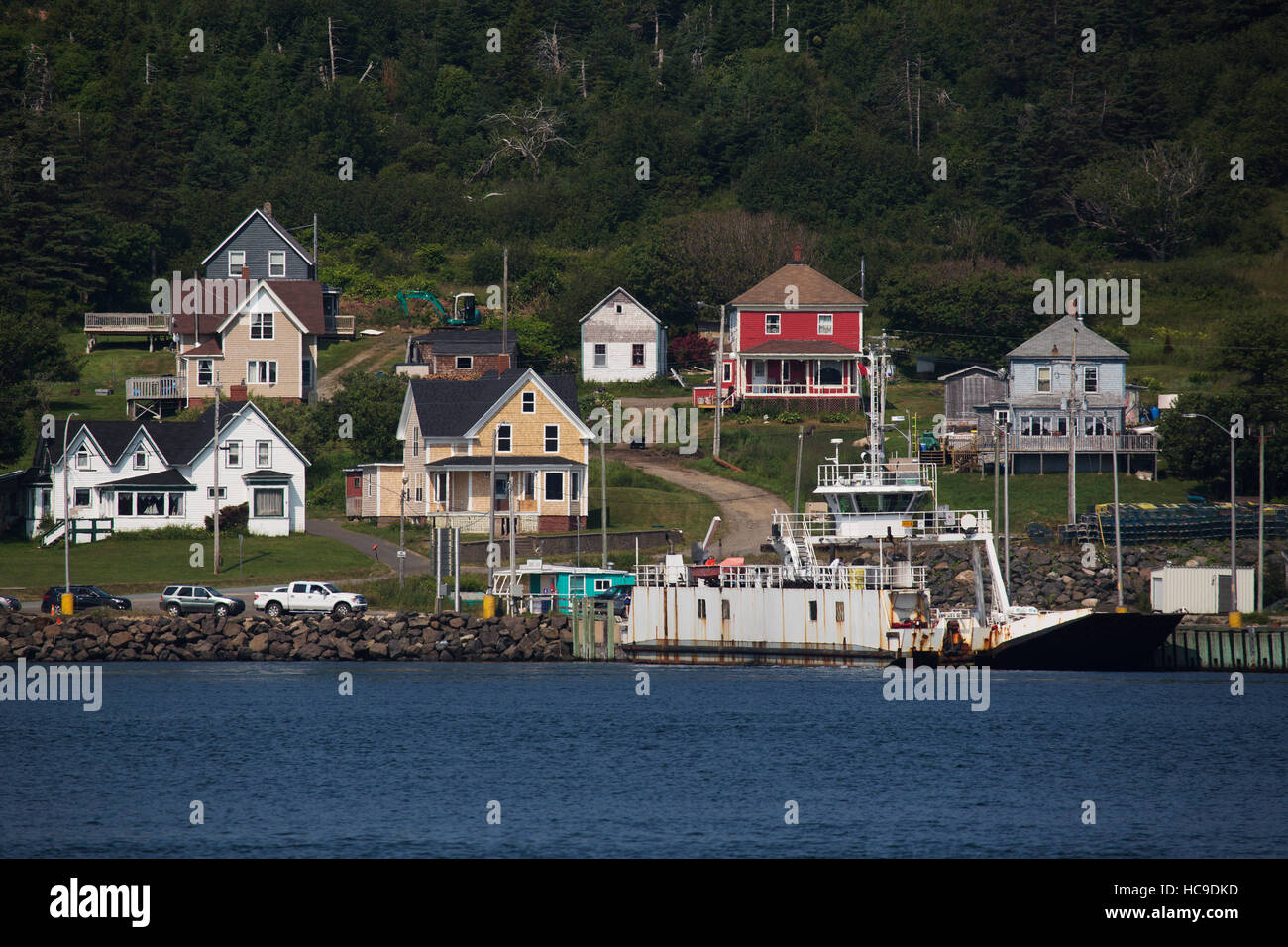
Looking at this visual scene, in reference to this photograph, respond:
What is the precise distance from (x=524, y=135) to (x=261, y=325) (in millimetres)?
48116

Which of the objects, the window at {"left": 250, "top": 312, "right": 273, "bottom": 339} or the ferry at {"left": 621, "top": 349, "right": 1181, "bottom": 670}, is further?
the window at {"left": 250, "top": 312, "right": 273, "bottom": 339}

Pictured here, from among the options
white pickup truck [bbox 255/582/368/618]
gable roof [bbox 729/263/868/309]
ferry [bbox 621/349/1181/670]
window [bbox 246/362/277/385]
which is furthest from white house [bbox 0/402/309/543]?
gable roof [bbox 729/263/868/309]

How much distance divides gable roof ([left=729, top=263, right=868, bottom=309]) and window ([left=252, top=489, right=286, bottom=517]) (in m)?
30.5

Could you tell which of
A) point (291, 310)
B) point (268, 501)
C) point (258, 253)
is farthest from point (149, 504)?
point (258, 253)

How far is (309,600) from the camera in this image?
56062 mm

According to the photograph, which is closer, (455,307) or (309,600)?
(309,600)

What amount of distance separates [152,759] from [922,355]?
197 feet

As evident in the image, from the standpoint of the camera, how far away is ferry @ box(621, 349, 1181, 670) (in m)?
47.8

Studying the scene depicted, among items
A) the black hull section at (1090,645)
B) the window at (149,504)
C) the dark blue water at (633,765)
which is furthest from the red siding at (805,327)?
the black hull section at (1090,645)

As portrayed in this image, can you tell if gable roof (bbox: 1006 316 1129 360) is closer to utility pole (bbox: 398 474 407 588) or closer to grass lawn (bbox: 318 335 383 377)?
utility pole (bbox: 398 474 407 588)

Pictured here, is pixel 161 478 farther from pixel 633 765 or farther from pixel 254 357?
pixel 633 765

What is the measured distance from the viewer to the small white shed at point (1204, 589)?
56.1 metres

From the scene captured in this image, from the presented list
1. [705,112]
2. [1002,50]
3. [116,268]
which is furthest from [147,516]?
[1002,50]

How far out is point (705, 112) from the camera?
118m
